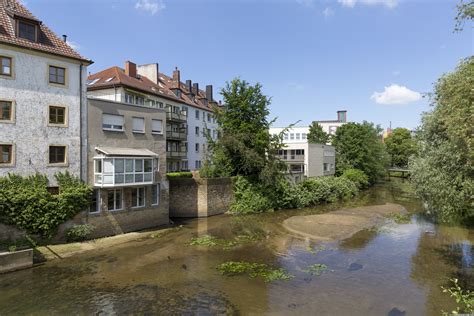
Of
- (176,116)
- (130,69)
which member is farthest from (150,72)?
(176,116)

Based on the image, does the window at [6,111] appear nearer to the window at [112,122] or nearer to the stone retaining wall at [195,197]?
the window at [112,122]

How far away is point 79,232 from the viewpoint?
21.8 m

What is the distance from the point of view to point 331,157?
192 feet

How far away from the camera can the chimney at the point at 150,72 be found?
47625 mm

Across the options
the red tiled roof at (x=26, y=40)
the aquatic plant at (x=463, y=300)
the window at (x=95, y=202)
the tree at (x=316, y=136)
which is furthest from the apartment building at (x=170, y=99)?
the aquatic plant at (x=463, y=300)

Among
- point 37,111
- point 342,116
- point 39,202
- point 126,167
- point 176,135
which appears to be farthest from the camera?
point 342,116

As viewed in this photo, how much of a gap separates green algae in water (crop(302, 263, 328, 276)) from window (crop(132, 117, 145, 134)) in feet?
53.3

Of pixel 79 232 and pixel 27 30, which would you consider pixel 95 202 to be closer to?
pixel 79 232

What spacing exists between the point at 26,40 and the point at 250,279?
64.3 feet

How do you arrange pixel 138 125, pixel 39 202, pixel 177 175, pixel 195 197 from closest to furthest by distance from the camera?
pixel 39 202, pixel 138 125, pixel 195 197, pixel 177 175

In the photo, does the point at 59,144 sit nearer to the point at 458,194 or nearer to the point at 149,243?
the point at 149,243

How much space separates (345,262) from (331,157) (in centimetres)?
4043

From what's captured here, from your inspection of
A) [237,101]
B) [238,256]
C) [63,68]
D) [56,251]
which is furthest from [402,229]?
[63,68]

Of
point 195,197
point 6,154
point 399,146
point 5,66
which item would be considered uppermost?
point 5,66
